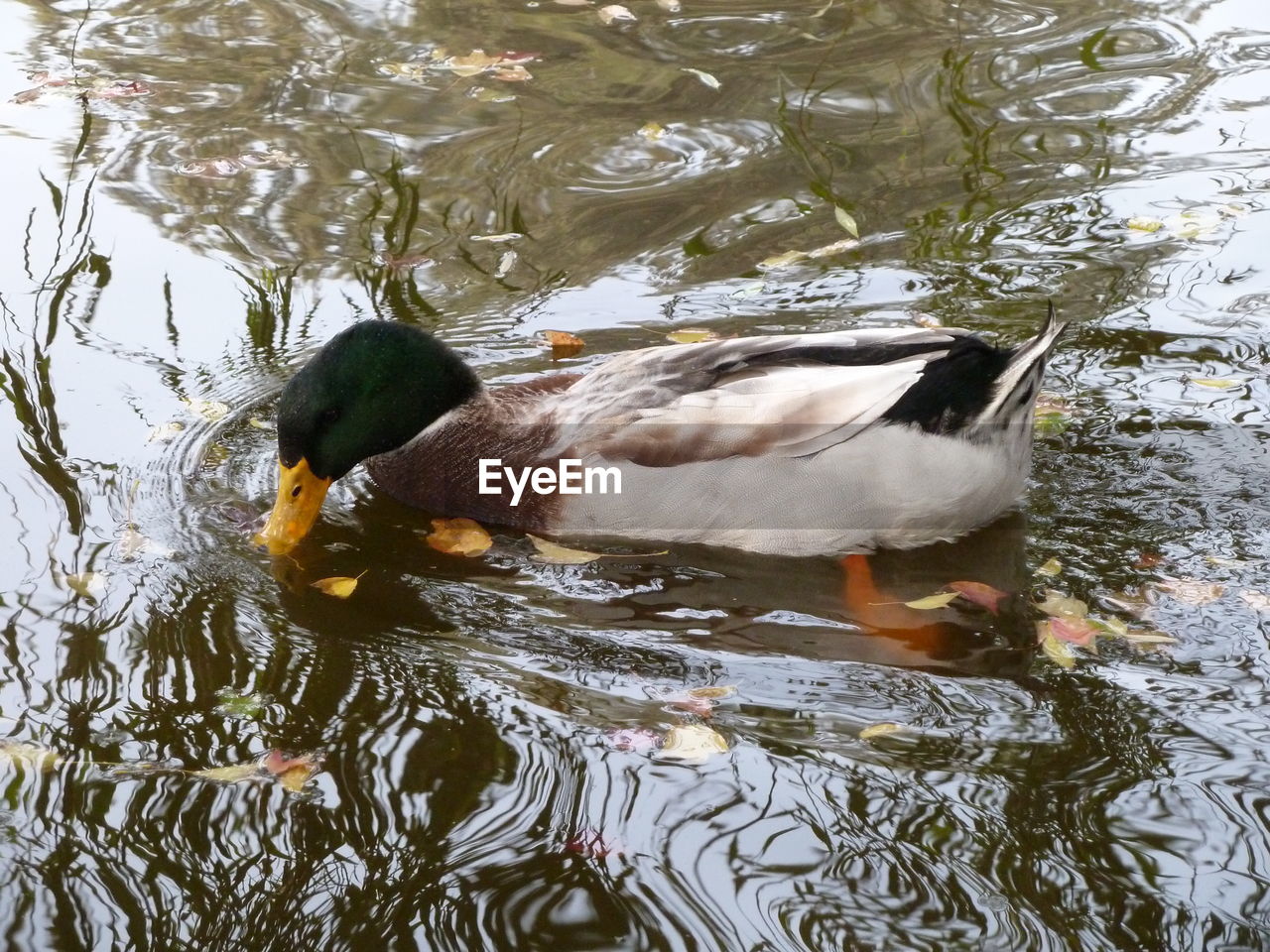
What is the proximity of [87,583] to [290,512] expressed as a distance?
590 mm

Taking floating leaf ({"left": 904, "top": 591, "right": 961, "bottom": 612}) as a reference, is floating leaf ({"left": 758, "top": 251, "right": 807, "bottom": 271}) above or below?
above

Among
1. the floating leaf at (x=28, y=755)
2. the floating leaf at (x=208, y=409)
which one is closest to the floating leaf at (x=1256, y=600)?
the floating leaf at (x=28, y=755)

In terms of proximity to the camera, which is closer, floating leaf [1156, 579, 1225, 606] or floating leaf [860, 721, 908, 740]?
floating leaf [860, 721, 908, 740]

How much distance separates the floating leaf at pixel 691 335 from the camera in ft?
17.6

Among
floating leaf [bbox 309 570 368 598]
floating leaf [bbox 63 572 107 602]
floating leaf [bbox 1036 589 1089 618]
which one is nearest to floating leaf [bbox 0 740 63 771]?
floating leaf [bbox 63 572 107 602]

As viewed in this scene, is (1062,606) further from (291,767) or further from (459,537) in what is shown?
(291,767)

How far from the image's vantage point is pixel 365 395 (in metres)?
4.57

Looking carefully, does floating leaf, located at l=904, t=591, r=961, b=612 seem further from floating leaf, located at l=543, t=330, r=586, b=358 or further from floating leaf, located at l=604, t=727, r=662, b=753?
floating leaf, located at l=543, t=330, r=586, b=358

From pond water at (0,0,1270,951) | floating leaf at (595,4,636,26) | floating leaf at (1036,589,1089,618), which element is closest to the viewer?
pond water at (0,0,1270,951)

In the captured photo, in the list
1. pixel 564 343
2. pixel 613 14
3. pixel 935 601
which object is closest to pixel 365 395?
pixel 564 343

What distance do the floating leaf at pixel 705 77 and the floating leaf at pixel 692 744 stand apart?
14.7ft

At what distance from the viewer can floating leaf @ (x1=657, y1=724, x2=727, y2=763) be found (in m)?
3.44

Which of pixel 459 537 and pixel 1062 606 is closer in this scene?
pixel 1062 606

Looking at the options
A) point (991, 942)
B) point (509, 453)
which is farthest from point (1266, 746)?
point (509, 453)
